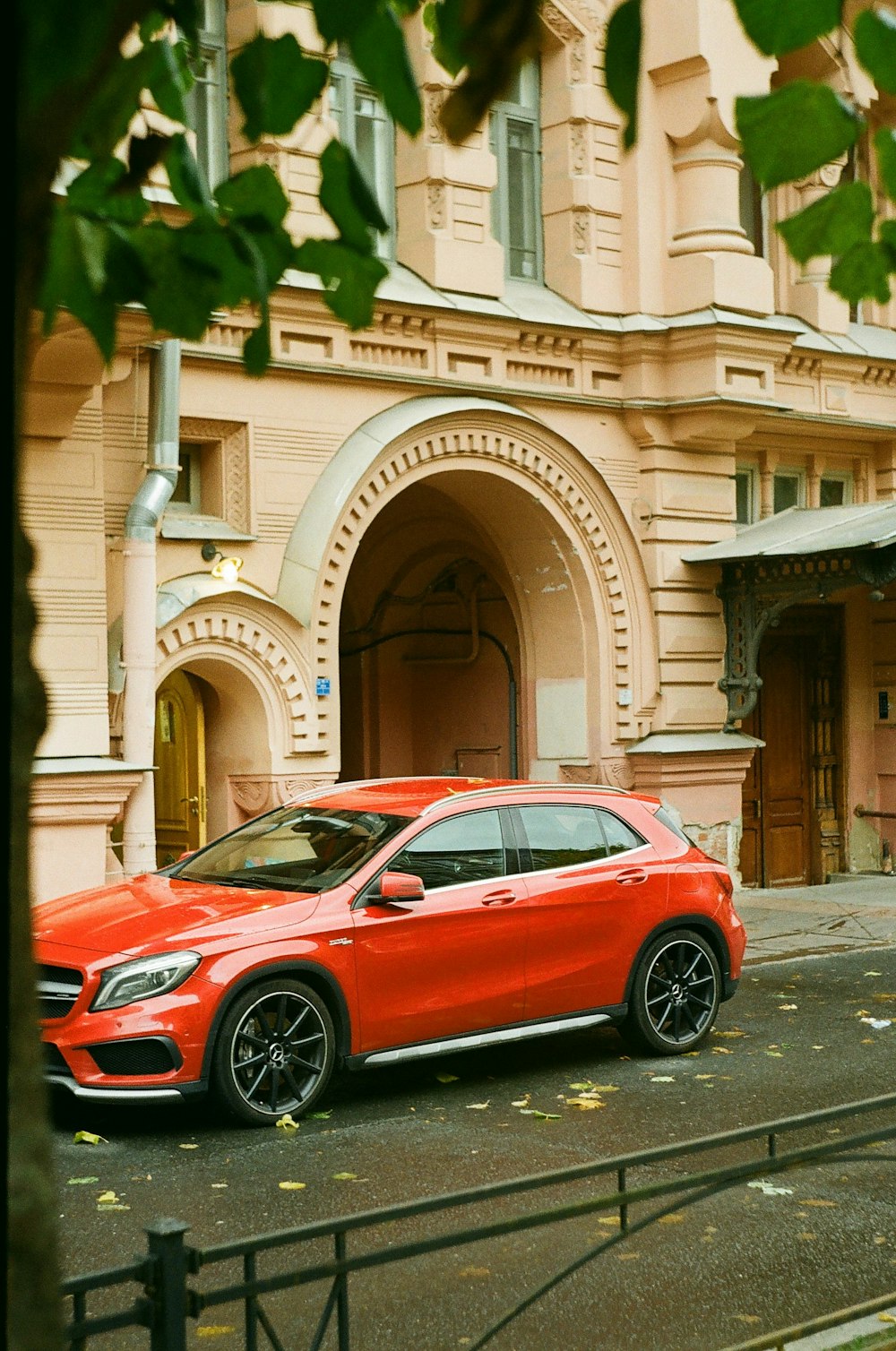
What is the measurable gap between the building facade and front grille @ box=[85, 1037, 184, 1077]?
496 centimetres

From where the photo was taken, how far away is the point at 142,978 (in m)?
8.62

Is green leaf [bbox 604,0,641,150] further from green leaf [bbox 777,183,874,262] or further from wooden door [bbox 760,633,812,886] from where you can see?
wooden door [bbox 760,633,812,886]

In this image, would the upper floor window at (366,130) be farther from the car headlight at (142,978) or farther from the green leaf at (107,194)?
the green leaf at (107,194)

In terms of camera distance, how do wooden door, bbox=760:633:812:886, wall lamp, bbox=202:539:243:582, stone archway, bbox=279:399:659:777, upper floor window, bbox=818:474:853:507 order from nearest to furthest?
wall lamp, bbox=202:539:243:582 → stone archway, bbox=279:399:659:777 → wooden door, bbox=760:633:812:886 → upper floor window, bbox=818:474:853:507

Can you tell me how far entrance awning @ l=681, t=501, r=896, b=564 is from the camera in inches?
669

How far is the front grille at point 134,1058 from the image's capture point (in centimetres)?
852

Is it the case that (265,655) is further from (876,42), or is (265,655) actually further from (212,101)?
(876,42)

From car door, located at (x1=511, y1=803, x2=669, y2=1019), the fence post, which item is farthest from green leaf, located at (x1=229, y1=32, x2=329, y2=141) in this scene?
car door, located at (x1=511, y1=803, x2=669, y2=1019)

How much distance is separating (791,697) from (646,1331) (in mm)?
15573

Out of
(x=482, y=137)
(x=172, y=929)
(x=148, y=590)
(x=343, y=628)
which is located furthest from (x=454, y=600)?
(x=172, y=929)

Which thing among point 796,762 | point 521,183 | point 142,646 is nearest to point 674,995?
point 142,646

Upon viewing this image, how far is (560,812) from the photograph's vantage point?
34.3 ft

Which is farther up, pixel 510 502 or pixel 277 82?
pixel 510 502

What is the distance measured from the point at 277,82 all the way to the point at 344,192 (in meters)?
0.28
